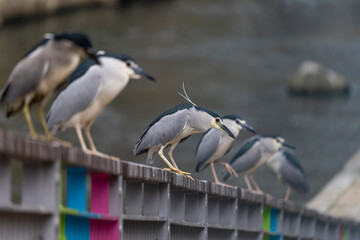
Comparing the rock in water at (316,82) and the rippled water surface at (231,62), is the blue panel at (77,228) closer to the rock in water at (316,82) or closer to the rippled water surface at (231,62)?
the rippled water surface at (231,62)

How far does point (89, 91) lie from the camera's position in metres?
4.91

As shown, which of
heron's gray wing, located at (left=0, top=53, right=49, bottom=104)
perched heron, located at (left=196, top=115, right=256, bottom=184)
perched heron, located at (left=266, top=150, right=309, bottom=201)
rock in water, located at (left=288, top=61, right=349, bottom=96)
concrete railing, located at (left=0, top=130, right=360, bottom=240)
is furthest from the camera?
rock in water, located at (left=288, top=61, right=349, bottom=96)

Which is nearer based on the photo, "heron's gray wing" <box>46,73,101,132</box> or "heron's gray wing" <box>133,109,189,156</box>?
"heron's gray wing" <box>46,73,101,132</box>

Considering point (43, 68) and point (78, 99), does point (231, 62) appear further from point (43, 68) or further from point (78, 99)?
point (43, 68)

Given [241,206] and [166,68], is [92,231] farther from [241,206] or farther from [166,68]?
[166,68]

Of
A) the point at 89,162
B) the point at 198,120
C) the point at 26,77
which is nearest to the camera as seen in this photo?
the point at 26,77

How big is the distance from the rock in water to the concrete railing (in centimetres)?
1555

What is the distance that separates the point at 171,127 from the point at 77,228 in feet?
7.90

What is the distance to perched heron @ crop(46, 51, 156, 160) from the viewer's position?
16.1 ft

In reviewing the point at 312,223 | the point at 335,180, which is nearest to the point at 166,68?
the point at 335,180

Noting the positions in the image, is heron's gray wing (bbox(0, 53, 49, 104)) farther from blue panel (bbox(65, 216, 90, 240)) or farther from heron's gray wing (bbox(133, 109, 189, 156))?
heron's gray wing (bbox(133, 109, 189, 156))

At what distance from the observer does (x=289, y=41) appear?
1203 inches

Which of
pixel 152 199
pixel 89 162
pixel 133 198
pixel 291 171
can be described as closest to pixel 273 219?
pixel 291 171

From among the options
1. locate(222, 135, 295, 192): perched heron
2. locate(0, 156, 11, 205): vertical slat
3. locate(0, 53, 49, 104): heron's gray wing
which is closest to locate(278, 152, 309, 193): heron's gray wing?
locate(222, 135, 295, 192): perched heron
